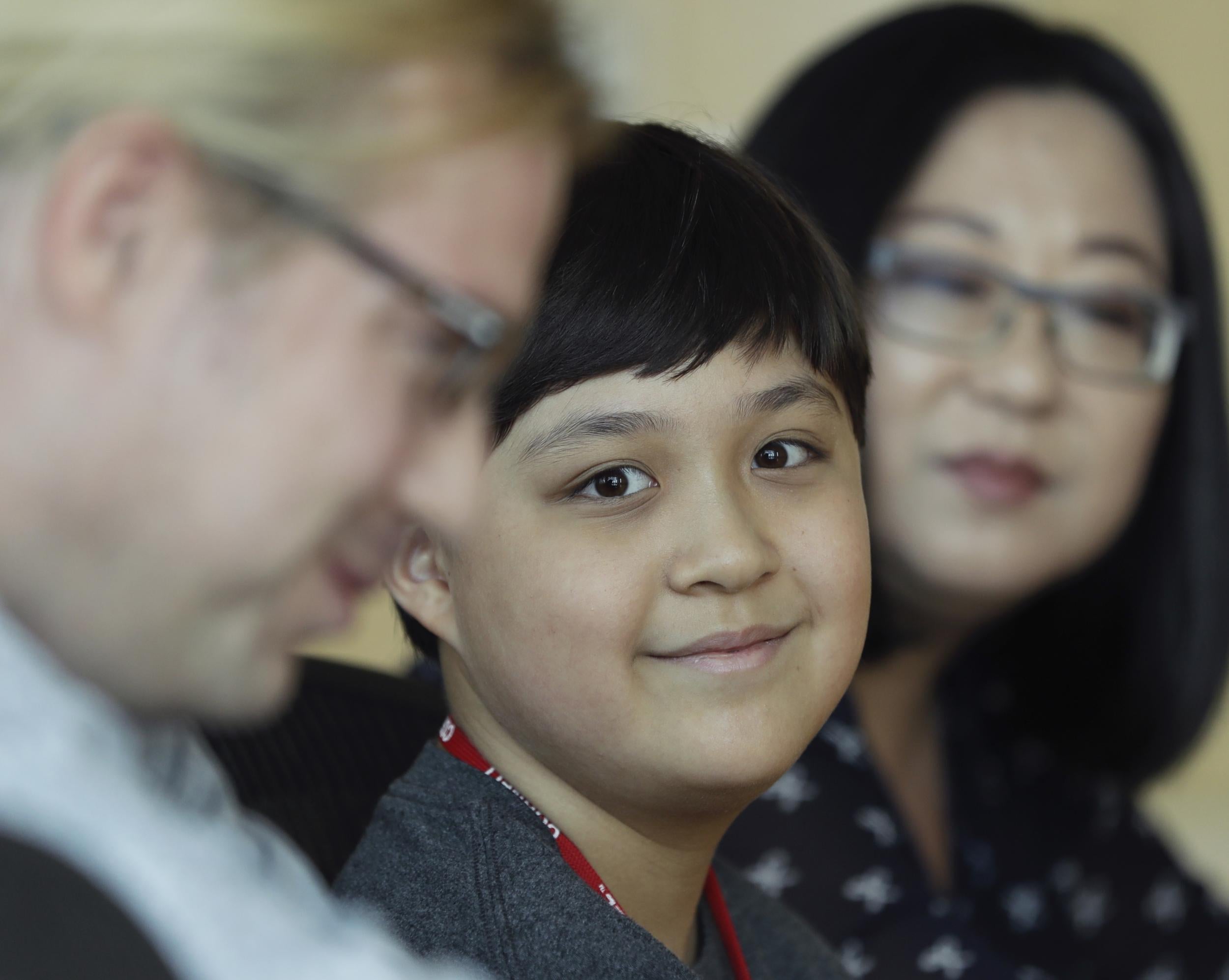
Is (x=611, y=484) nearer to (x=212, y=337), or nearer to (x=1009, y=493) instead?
(x=212, y=337)

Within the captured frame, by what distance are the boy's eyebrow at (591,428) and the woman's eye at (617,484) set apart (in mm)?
28

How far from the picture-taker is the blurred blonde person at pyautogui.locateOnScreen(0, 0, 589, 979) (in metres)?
0.57

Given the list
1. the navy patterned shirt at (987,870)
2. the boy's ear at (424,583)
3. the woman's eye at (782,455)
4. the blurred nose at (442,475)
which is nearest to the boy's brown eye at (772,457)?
the woman's eye at (782,455)

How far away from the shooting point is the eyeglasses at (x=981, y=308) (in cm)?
154

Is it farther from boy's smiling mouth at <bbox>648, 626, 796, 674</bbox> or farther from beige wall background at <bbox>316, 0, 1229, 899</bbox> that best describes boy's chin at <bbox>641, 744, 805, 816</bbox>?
beige wall background at <bbox>316, 0, 1229, 899</bbox>

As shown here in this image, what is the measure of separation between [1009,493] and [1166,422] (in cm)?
32

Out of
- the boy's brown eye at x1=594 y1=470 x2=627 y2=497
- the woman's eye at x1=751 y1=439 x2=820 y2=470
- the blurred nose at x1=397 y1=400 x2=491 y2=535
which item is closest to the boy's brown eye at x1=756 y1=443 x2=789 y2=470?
the woman's eye at x1=751 y1=439 x2=820 y2=470

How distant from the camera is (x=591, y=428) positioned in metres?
0.94

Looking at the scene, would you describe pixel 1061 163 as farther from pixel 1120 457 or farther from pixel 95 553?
pixel 95 553

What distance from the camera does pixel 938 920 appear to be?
1.40 metres

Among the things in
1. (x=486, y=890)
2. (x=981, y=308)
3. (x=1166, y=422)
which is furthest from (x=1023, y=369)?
(x=486, y=890)

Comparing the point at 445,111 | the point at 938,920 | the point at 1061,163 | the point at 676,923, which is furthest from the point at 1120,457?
the point at 445,111

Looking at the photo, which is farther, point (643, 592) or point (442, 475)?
point (643, 592)

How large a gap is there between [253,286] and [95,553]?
13 cm
